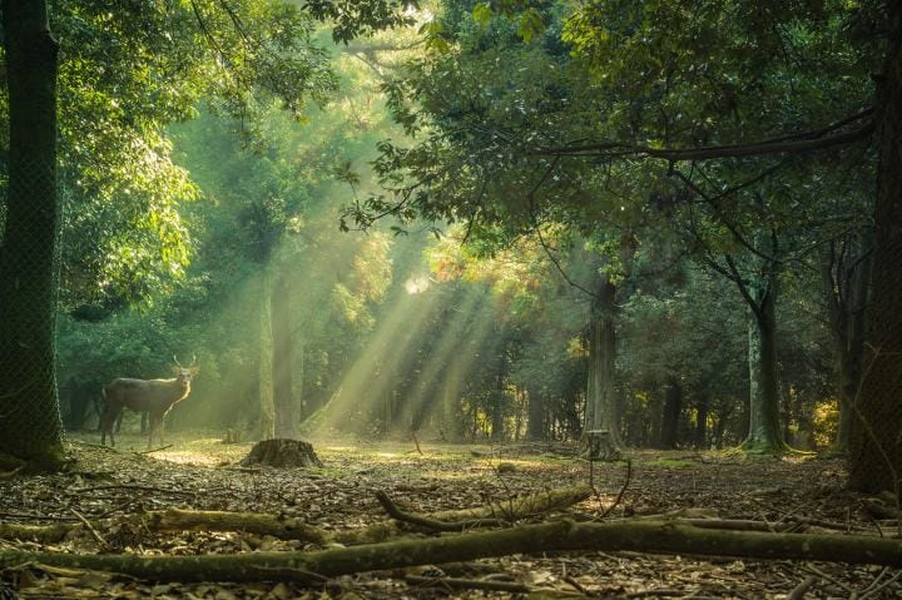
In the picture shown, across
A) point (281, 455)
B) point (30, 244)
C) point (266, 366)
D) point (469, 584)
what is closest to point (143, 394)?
point (266, 366)

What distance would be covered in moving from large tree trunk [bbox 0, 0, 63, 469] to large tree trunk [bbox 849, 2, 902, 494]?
7.76 m

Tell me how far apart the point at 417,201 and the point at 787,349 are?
2229 centimetres

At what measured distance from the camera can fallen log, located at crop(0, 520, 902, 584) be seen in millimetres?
2902

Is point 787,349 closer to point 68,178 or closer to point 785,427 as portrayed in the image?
point 785,427

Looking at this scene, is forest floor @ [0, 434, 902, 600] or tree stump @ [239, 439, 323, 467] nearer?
forest floor @ [0, 434, 902, 600]

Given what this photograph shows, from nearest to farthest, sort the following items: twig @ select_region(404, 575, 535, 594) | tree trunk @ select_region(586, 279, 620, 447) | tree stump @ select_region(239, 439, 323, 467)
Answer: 1. twig @ select_region(404, 575, 535, 594)
2. tree stump @ select_region(239, 439, 323, 467)
3. tree trunk @ select_region(586, 279, 620, 447)

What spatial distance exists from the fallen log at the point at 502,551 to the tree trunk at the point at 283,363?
25988 mm

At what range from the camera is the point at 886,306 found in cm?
696

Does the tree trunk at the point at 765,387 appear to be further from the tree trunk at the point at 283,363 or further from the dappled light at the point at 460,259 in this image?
the tree trunk at the point at 283,363

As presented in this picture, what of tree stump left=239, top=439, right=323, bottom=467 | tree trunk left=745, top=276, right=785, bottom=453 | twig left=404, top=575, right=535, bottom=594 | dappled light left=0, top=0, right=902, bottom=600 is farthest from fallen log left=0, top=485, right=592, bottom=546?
tree trunk left=745, top=276, right=785, bottom=453

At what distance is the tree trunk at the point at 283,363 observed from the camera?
95.7 ft

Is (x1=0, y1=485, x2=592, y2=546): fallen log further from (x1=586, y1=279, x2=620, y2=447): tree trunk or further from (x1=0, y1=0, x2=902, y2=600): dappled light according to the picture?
(x1=586, y1=279, x2=620, y2=447): tree trunk

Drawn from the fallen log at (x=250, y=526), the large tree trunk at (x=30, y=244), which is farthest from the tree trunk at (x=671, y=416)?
the fallen log at (x=250, y=526)

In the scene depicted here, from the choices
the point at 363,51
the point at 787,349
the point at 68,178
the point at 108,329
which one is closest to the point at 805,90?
the point at 68,178
